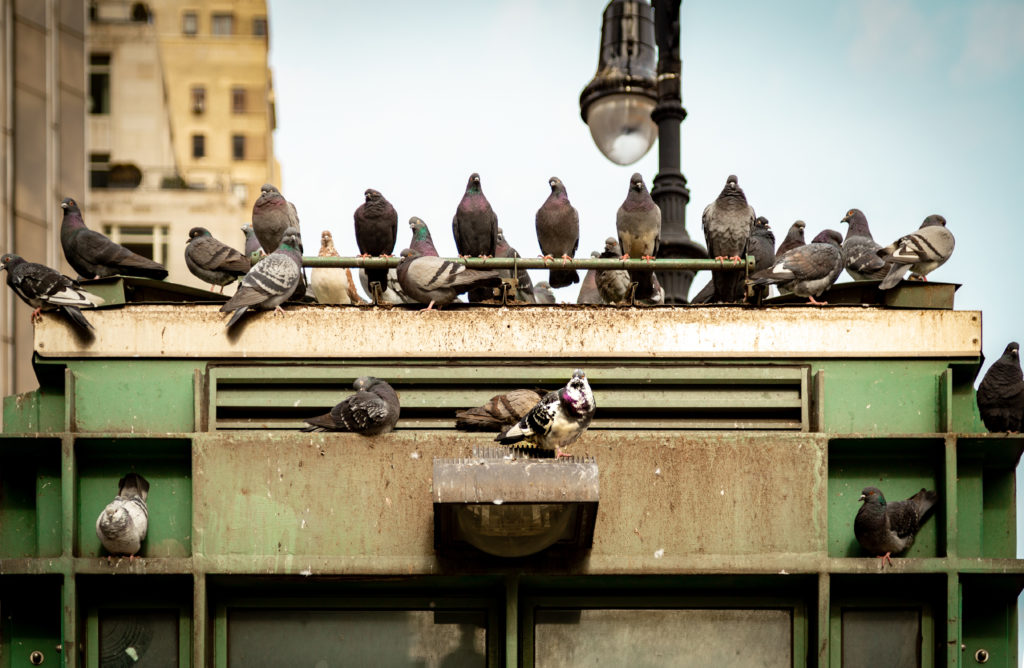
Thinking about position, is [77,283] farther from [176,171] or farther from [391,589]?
[176,171]

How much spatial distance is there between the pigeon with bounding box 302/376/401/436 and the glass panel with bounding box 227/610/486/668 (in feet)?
4.38

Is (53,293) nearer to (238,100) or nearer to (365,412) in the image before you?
(365,412)

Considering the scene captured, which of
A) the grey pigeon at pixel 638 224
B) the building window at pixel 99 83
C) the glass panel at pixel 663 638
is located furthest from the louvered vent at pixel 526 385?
the building window at pixel 99 83

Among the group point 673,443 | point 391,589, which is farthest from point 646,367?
point 391,589

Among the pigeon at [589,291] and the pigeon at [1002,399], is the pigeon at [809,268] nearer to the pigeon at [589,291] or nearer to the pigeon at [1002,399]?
the pigeon at [1002,399]

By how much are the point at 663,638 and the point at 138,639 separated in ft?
12.4

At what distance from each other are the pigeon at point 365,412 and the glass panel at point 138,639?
1.77 m

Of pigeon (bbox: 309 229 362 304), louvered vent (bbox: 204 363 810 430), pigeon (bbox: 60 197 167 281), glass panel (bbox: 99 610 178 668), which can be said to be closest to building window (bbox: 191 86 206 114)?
pigeon (bbox: 309 229 362 304)

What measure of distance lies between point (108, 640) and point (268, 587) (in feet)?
3.99

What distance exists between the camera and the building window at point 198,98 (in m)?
75.8

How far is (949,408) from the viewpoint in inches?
424

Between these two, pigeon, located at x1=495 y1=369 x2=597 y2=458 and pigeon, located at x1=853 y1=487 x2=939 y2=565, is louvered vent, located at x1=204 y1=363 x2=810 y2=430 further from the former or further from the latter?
pigeon, located at x1=495 y1=369 x2=597 y2=458

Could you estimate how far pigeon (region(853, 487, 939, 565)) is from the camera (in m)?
10.4

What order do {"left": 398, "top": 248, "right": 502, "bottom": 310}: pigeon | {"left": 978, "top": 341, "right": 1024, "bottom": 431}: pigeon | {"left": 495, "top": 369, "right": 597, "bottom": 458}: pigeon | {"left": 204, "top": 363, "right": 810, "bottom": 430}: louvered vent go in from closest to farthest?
{"left": 495, "top": 369, "right": 597, "bottom": 458}: pigeon
{"left": 204, "top": 363, "right": 810, "bottom": 430}: louvered vent
{"left": 398, "top": 248, "right": 502, "bottom": 310}: pigeon
{"left": 978, "top": 341, "right": 1024, "bottom": 431}: pigeon
